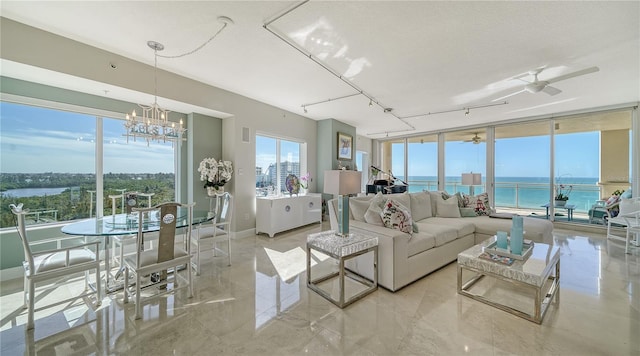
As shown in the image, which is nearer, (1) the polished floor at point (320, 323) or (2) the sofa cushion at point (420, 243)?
(1) the polished floor at point (320, 323)

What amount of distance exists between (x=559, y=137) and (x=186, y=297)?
8.31 metres

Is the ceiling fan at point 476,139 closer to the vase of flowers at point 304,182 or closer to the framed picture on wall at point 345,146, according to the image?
the framed picture on wall at point 345,146

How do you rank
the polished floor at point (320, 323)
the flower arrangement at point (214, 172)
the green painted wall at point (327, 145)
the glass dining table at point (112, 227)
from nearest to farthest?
1. the polished floor at point (320, 323)
2. the glass dining table at point (112, 227)
3. the flower arrangement at point (214, 172)
4. the green painted wall at point (327, 145)

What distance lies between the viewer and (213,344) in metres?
1.76

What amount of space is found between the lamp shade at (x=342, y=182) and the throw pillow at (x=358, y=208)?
558mm

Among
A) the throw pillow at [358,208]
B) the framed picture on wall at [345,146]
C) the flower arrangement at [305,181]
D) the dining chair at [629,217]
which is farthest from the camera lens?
the framed picture on wall at [345,146]

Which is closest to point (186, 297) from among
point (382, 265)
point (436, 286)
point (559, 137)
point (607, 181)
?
point (382, 265)

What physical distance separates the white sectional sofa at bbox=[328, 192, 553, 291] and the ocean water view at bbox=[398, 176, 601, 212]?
3478 millimetres

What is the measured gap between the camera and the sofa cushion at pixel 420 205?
3.91 meters

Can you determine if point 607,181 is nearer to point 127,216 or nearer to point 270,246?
point 270,246

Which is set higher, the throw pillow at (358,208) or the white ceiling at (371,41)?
the white ceiling at (371,41)

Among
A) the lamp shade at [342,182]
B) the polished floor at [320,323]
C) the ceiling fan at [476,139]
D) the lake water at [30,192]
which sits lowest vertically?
the polished floor at [320,323]

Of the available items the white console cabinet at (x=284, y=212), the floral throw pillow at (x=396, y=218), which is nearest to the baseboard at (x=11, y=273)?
the white console cabinet at (x=284, y=212)

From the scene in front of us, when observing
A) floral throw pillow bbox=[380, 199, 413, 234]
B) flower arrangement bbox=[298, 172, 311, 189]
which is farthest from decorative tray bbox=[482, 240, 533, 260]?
flower arrangement bbox=[298, 172, 311, 189]
